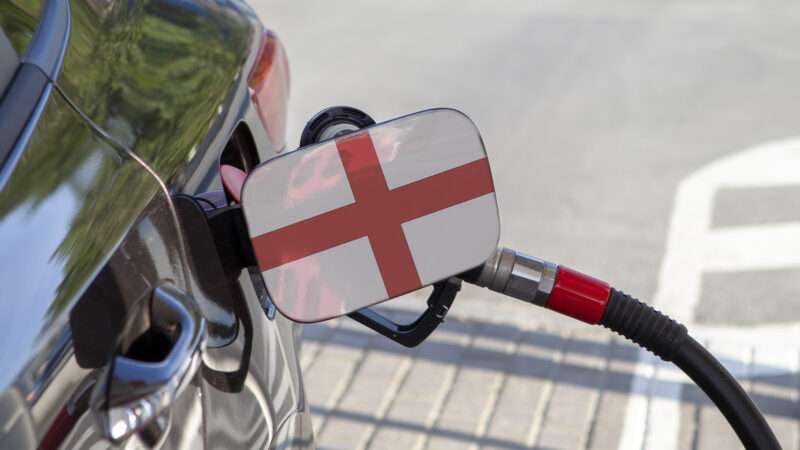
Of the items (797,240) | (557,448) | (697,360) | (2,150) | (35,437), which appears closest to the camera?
(35,437)

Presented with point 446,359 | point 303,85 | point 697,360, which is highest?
point 697,360

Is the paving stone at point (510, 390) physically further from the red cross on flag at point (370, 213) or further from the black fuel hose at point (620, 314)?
the red cross on flag at point (370, 213)

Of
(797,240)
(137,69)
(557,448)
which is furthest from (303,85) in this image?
(137,69)

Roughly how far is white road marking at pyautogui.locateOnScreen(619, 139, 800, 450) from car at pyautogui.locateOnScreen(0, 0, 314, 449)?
7.28 feet

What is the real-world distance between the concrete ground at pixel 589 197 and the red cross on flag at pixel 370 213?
251 centimetres

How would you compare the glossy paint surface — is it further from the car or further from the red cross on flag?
the red cross on flag

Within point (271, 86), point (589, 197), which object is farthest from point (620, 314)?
point (589, 197)

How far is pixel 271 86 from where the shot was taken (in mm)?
2420

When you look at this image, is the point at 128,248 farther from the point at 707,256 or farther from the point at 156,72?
the point at 707,256

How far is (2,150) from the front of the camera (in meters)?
1.41

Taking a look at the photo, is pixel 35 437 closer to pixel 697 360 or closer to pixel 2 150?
pixel 2 150

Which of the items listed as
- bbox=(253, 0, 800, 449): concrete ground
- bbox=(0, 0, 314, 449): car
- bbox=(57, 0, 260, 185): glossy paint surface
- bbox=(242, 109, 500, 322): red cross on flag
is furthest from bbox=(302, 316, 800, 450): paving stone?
bbox=(242, 109, 500, 322): red cross on flag

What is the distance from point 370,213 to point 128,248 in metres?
0.30

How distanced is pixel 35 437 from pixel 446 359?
3.24 metres
